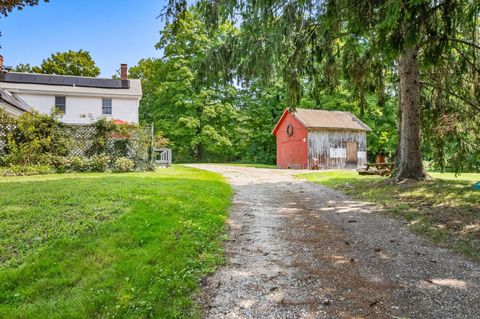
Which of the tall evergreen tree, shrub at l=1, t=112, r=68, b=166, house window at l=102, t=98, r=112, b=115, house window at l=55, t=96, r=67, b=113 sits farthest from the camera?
house window at l=102, t=98, r=112, b=115

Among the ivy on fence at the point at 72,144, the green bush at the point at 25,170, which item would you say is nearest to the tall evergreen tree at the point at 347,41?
the ivy on fence at the point at 72,144

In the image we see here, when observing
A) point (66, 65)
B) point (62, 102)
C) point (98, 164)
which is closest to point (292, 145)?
point (98, 164)

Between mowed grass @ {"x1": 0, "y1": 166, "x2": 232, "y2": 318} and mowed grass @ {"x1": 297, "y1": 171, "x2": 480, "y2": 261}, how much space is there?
3373 millimetres

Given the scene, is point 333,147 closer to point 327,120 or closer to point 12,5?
point 327,120

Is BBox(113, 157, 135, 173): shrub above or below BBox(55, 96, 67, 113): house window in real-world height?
below

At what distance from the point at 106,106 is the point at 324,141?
666 inches

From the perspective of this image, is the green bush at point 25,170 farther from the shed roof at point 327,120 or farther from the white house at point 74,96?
the shed roof at point 327,120

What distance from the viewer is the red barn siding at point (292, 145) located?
24.3m

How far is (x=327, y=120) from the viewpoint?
2520cm

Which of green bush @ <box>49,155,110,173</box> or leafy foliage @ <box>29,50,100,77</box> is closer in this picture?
green bush @ <box>49,155,110,173</box>

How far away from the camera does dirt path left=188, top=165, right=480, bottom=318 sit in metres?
2.74

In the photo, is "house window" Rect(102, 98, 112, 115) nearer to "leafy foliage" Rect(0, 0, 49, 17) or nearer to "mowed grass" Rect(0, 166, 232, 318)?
"leafy foliage" Rect(0, 0, 49, 17)

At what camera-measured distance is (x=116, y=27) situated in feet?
48.1

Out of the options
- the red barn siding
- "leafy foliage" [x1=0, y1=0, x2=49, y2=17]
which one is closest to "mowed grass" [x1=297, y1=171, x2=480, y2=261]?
"leafy foliage" [x1=0, y1=0, x2=49, y2=17]
